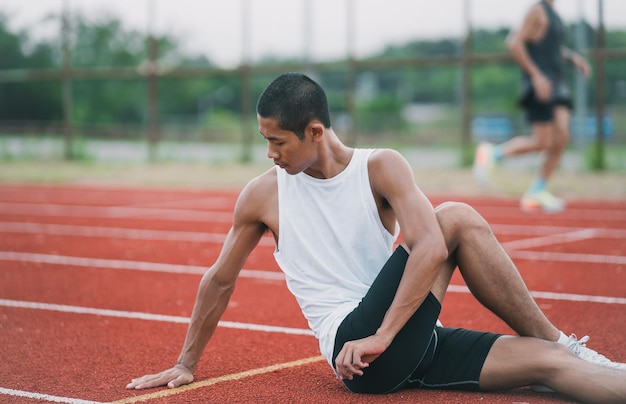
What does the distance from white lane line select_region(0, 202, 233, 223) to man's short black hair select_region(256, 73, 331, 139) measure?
7079 millimetres

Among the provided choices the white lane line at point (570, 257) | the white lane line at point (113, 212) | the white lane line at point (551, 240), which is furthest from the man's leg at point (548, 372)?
the white lane line at point (113, 212)

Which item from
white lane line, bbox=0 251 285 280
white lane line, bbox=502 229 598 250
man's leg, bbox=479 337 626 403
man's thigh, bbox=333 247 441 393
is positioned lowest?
white lane line, bbox=502 229 598 250

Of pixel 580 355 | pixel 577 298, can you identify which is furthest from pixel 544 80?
pixel 580 355

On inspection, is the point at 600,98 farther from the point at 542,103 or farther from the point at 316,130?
the point at 316,130

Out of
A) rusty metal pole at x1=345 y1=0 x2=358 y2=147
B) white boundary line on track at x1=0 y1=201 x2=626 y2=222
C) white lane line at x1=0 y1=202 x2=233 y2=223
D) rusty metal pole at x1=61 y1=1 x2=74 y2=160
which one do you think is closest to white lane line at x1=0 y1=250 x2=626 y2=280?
white boundary line on track at x1=0 y1=201 x2=626 y2=222

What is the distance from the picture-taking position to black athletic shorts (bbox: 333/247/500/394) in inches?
126

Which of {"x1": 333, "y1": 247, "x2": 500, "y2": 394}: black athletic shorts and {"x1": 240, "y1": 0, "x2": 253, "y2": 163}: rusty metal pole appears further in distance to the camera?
{"x1": 240, "y1": 0, "x2": 253, "y2": 163}: rusty metal pole

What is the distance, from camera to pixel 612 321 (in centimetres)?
479

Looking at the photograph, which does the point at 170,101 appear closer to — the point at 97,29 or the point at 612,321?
the point at 97,29

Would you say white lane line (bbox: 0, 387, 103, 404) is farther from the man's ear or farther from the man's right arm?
the man's ear

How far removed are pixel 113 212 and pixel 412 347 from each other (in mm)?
8611

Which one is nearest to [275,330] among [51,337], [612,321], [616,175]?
[51,337]

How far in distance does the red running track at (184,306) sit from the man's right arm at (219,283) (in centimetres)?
8

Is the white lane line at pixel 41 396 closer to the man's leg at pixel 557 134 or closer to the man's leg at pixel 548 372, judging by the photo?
the man's leg at pixel 548 372
